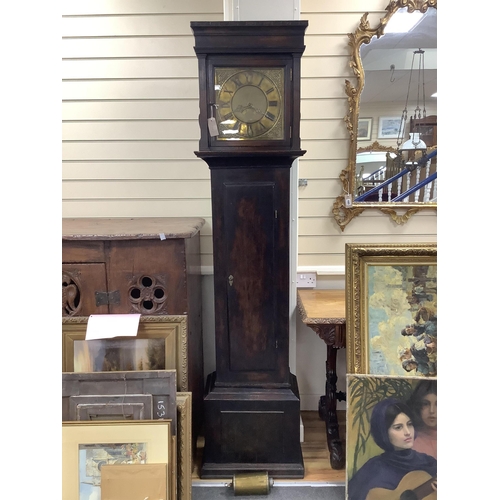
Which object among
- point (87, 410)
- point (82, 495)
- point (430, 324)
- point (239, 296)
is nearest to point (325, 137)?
point (239, 296)

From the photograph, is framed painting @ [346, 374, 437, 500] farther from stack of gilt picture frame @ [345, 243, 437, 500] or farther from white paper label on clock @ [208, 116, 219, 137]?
white paper label on clock @ [208, 116, 219, 137]

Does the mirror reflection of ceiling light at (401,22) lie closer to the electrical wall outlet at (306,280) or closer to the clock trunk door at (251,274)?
the clock trunk door at (251,274)

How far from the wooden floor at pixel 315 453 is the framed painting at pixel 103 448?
1.76ft

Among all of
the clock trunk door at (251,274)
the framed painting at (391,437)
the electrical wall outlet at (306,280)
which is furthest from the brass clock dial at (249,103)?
the framed painting at (391,437)

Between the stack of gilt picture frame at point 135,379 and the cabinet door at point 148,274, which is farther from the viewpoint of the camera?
the cabinet door at point 148,274

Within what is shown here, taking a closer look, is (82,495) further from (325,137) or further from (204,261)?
(325,137)

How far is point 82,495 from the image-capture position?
147 cm

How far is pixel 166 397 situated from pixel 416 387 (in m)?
0.93

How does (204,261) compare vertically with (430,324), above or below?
above

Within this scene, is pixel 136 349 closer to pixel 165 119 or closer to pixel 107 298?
pixel 107 298

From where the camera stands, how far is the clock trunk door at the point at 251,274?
5.91 ft

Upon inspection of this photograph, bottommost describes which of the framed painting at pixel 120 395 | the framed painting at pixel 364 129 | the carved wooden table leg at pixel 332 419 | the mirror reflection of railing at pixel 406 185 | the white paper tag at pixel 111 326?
the carved wooden table leg at pixel 332 419

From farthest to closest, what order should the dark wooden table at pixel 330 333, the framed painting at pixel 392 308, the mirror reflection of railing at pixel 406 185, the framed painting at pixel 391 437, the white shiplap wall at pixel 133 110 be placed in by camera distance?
the mirror reflection of railing at pixel 406 185, the white shiplap wall at pixel 133 110, the dark wooden table at pixel 330 333, the framed painting at pixel 392 308, the framed painting at pixel 391 437

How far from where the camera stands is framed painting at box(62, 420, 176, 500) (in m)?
1.47
